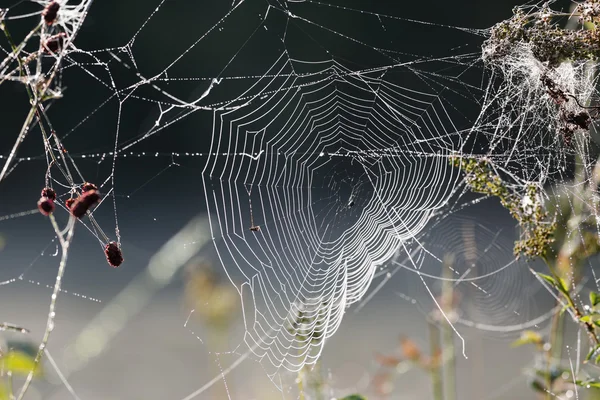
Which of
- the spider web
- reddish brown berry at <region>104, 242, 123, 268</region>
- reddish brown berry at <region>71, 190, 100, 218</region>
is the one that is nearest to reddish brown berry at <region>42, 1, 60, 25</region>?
the spider web

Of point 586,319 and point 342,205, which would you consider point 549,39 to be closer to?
point 586,319

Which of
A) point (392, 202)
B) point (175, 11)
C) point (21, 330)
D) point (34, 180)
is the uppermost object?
point (175, 11)

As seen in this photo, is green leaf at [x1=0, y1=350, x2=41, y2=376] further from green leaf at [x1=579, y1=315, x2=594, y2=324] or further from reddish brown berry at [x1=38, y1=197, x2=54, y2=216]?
green leaf at [x1=579, y1=315, x2=594, y2=324]

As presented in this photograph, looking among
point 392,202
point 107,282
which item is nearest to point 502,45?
point 392,202

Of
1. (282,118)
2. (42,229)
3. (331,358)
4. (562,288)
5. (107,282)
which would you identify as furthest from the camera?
(282,118)

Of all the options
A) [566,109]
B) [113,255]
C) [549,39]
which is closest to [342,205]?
[566,109]

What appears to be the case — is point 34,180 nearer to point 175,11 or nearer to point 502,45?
point 175,11

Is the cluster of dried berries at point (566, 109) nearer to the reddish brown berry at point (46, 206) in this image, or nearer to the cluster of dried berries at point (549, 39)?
the cluster of dried berries at point (549, 39)
